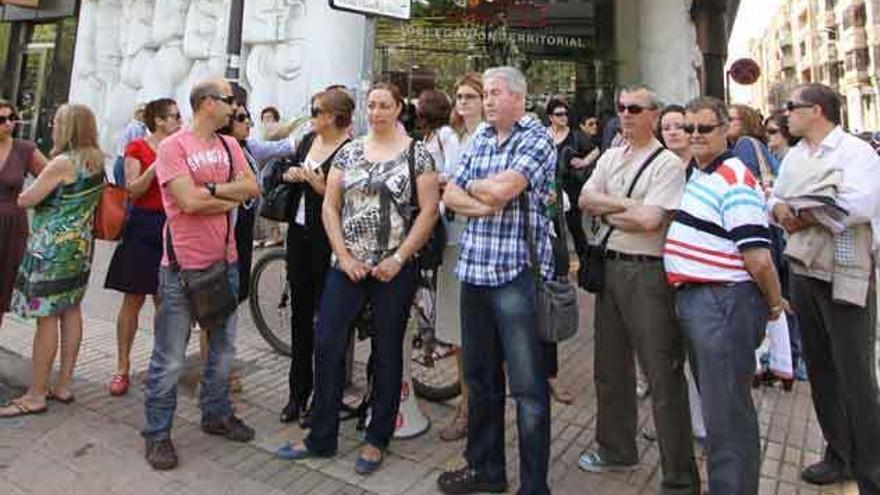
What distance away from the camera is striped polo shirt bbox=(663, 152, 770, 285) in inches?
109

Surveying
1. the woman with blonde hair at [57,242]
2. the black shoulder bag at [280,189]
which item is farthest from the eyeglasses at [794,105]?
the woman with blonde hair at [57,242]

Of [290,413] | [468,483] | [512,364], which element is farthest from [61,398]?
[512,364]

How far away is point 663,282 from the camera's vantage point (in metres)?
3.23

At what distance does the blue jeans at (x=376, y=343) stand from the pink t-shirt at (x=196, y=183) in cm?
68

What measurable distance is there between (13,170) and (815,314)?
4.70 meters


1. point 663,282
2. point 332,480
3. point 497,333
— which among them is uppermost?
point 663,282

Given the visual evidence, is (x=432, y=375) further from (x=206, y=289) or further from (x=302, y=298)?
(x=206, y=289)

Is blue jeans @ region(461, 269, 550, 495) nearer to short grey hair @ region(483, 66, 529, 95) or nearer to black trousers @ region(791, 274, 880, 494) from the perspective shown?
short grey hair @ region(483, 66, 529, 95)

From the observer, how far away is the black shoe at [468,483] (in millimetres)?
3369

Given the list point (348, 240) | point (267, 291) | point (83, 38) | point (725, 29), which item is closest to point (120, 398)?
point (267, 291)

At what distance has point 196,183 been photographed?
3.59m

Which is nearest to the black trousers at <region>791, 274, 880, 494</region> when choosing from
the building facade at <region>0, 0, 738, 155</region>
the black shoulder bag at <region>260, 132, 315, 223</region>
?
the black shoulder bag at <region>260, 132, 315, 223</region>

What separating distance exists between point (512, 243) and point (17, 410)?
10.6 feet

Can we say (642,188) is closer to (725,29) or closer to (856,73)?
(725,29)
